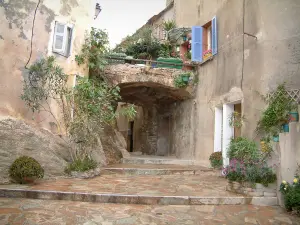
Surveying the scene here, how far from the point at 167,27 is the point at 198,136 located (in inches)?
270

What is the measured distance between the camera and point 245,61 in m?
8.49

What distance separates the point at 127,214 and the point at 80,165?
357 centimetres

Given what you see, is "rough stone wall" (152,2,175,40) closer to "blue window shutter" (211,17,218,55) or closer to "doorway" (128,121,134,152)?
"blue window shutter" (211,17,218,55)

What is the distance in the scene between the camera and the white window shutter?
8961mm

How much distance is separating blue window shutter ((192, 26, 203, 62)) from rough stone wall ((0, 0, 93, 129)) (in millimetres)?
5011

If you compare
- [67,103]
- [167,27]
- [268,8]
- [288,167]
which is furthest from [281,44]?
[167,27]

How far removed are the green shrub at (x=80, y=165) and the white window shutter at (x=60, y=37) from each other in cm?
383

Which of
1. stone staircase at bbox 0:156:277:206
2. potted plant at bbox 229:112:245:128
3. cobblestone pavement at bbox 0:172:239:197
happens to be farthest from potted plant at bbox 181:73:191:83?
stone staircase at bbox 0:156:277:206

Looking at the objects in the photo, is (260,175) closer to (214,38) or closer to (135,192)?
(135,192)

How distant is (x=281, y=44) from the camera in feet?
24.6

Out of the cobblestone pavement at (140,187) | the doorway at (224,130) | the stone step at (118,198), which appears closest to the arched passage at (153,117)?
the doorway at (224,130)

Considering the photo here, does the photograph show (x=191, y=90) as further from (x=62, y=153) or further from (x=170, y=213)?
(x=170, y=213)

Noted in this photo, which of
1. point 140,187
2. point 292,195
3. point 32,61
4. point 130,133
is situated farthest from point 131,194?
point 130,133

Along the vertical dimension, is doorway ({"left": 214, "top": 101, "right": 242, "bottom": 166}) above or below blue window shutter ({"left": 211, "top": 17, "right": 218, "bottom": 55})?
below
